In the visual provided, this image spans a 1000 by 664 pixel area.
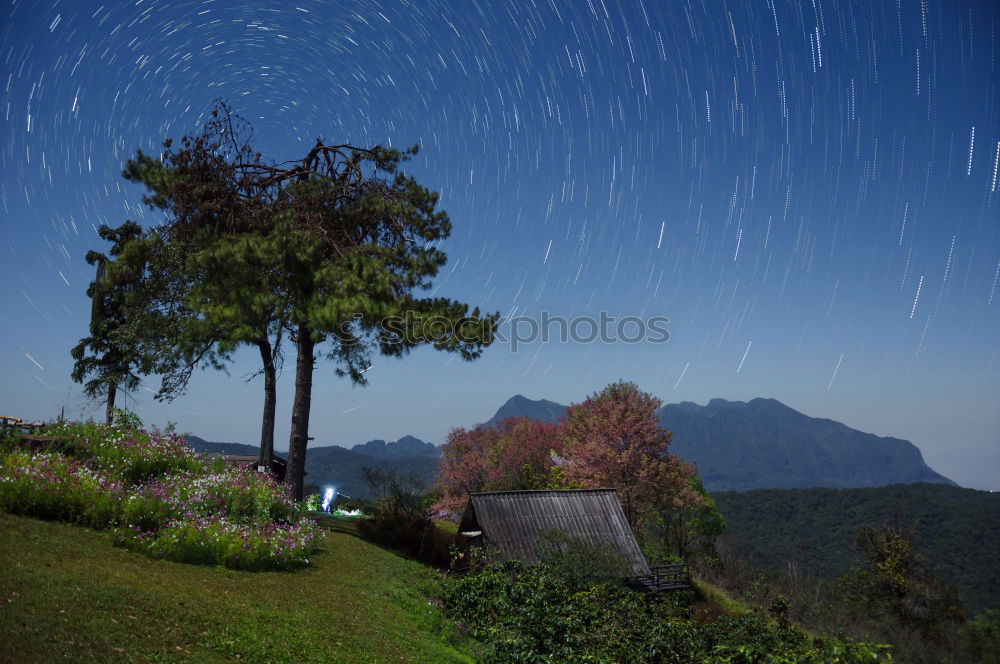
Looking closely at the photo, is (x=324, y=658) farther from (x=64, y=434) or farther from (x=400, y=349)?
(x=400, y=349)

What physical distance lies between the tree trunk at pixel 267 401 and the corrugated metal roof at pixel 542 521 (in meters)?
10.4

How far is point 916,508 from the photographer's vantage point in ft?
394

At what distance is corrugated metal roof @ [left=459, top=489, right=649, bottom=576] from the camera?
24625 mm

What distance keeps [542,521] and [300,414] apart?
414 inches

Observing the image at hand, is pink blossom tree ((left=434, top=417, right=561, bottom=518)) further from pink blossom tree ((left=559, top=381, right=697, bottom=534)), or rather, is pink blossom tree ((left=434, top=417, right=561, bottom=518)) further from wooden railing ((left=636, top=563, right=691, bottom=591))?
wooden railing ((left=636, top=563, right=691, bottom=591))

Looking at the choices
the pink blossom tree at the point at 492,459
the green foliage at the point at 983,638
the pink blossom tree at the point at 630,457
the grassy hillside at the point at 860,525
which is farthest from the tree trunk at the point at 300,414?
the grassy hillside at the point at 860,525

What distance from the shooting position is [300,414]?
25062 millimetres

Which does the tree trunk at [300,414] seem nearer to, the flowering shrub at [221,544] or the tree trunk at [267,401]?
the tree trunk at [267,401]

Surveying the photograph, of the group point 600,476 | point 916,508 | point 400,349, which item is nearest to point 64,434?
point 400,349

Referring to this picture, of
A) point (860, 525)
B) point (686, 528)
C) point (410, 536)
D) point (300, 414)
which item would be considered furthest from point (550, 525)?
point (860, 525)

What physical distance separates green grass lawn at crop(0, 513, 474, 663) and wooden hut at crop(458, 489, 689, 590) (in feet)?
27.5

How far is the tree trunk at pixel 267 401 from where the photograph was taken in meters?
29.7

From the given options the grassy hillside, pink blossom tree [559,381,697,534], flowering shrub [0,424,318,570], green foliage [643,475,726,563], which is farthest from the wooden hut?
the grassy hillside

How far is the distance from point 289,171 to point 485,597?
62.8 feet
